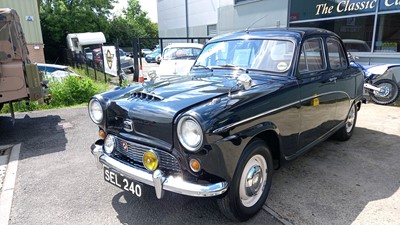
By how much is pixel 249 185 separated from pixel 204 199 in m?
0.58

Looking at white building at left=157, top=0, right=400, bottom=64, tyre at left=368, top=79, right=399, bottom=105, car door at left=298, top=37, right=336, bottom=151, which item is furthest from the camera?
white building at left=157, top=0, right=400, bottom=64

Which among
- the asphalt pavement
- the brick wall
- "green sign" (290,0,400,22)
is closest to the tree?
the brick wall

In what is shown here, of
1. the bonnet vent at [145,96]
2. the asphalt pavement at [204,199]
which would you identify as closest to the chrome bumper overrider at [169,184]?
the asphalt pavement at [204,199]

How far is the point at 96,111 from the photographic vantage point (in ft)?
10.5

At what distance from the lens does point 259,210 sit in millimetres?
2951

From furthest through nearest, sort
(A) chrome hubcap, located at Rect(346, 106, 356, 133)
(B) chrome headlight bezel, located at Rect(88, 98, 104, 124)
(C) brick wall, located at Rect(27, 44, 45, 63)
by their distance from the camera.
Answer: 1. (C) brick wall, located at Rect(27, 44, 45, 63)
2. (A) chrome hubcap, located at Rect(346, 106, 356, 133)
3. (B) chrome headlight bezel, located at Rect(88, 98, 104, 124)

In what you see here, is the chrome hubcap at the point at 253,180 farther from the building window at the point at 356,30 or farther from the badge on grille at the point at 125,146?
the building window at the point at 356,30

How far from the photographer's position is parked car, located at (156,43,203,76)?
9.05 meters

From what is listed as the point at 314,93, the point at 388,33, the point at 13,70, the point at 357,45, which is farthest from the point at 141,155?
the point at 357,45

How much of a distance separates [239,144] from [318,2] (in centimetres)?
965

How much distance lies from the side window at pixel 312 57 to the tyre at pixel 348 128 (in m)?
1.34

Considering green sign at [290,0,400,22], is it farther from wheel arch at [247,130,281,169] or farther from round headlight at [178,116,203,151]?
round headlight at [178,116,203,151]

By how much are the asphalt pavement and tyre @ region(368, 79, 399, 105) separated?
90.4 inches

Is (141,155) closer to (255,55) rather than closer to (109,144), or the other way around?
(109,144)
